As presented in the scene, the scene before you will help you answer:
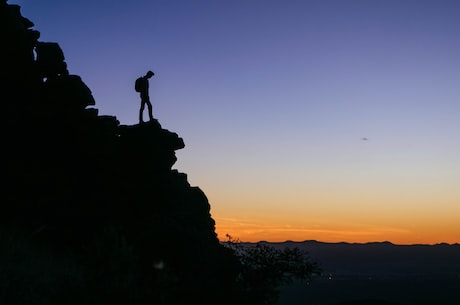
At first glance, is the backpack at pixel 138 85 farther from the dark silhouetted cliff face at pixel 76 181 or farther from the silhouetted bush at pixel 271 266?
the silhouetted bush at pixel 271 266

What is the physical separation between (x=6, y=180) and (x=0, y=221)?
7.79 ft

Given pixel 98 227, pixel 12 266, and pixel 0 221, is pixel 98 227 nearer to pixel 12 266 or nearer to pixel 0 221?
pixel 0 221

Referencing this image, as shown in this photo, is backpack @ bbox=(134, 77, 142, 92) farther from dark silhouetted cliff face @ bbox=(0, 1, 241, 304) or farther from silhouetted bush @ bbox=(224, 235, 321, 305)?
silhouetted bush @ bbox=(224, 235, 321, 305)

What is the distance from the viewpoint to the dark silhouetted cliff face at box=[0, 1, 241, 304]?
28672mm

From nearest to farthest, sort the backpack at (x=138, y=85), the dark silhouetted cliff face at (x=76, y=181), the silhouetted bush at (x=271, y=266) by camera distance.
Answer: the dark silhouetted cliff face at (x=76, y=181) < the backpack at (x=138, y=85) < the silhouetted bush at (x=271, y=266)

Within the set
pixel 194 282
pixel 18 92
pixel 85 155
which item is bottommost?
pixel 194 282

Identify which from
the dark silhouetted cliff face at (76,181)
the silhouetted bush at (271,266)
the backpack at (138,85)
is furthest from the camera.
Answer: the silhouetted bush at (271,266)

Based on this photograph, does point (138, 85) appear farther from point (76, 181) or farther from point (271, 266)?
point (271, 266)

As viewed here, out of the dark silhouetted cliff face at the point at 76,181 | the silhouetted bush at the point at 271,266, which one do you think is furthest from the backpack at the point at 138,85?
the silhouetted bush at the point at 271,266

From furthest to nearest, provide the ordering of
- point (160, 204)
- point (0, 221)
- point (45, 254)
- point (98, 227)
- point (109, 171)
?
point (160, 204) < point (109, 171) < point (98, 227) < point (0, 221) < point (45, 254)

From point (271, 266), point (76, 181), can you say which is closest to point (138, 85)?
point (76, 181)

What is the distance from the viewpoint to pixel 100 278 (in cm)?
2178

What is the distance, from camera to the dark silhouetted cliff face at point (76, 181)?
28672 millimetres

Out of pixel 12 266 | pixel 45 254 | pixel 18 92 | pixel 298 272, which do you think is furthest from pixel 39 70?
pixel 298 272
